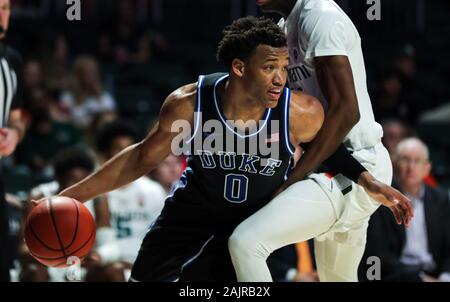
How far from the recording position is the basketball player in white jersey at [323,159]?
436 cm

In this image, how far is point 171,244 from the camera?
486cm

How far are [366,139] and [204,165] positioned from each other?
0.79 meters

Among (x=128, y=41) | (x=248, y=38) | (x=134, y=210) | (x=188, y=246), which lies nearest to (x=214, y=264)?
(x=188, y=246)

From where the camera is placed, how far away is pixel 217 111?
4.59 meters

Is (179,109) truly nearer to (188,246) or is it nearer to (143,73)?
(188,246)

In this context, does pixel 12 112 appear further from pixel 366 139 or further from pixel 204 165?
pixel 366 139

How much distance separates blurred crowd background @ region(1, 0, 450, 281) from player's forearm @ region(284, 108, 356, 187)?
2.18 metres

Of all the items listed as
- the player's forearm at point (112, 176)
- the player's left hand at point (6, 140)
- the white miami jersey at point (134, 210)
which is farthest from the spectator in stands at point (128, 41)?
the player's forearm at point (112, 176)

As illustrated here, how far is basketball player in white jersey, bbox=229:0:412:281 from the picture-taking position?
4.36 meters

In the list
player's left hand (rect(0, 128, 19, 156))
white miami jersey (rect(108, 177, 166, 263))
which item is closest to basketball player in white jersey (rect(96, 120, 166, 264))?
white miami jersey (rect(108, 177, 166, 263))

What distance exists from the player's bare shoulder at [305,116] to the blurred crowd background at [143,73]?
7.25 feet

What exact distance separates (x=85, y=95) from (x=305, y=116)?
4672mm

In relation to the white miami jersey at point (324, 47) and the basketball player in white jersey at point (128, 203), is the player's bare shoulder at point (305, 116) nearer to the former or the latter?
the white miami jersey at point (324, 47)
